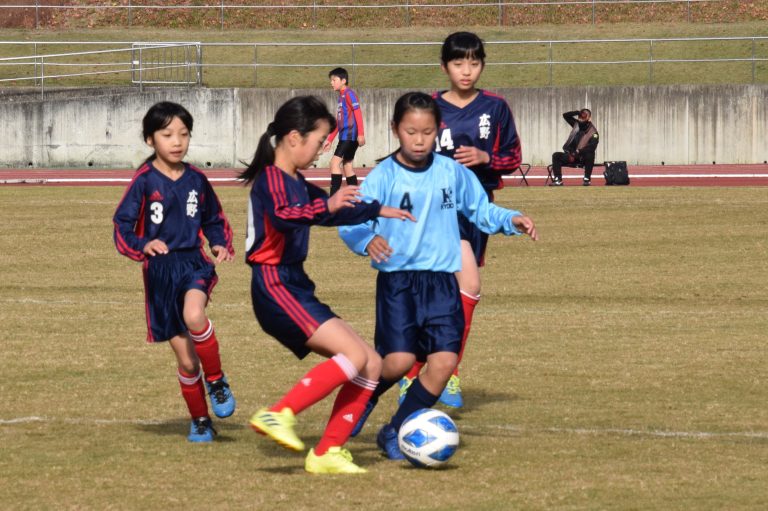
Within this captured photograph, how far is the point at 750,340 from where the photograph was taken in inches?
421

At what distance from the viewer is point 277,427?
6102 mm

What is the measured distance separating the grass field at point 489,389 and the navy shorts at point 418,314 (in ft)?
Result: 1.99

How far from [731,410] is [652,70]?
30652mm

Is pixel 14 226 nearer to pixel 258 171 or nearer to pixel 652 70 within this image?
pixel 258 171

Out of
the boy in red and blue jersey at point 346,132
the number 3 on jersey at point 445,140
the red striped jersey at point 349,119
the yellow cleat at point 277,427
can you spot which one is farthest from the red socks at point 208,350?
the red striped jersey at point 349,119

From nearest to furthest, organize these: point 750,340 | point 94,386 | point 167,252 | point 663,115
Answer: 1. point 167,252
2. point 94,386
3. point 750,340
4. point 663,115

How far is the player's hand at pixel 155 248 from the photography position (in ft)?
23.5

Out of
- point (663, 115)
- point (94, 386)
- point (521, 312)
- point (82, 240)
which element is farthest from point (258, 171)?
point (663, 115)

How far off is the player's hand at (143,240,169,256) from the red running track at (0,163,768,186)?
1995cm

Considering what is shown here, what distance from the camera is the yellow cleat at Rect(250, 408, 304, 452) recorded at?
240 inches

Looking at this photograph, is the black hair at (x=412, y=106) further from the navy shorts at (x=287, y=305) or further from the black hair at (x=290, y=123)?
the navy shorts at (x=287, y=305)

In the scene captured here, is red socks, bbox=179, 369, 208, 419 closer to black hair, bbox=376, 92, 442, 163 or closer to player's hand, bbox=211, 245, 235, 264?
player's hand, bbox=211, 245, 235, 264

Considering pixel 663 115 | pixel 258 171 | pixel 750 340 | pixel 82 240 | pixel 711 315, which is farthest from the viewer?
pixel 663 115

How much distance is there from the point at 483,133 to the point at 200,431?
2.56 meters
